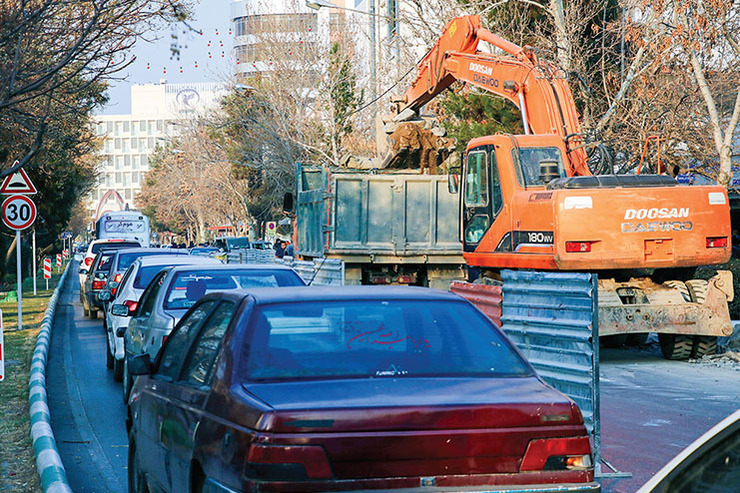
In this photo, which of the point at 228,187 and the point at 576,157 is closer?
the point at 576,157

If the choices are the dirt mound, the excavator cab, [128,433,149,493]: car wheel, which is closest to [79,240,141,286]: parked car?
the dirt mound

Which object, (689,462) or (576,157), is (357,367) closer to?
(689,462)

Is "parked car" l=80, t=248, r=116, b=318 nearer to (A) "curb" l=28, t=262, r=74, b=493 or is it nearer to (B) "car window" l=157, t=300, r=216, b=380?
(A) "curb" l=28, t=262, r=74, b=493

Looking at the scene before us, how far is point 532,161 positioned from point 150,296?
21.0ft

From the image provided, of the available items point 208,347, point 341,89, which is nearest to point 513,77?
point 208,347

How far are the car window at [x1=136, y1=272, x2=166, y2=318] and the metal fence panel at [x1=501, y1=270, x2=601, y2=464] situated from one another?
444cm

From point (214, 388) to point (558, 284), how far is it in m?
4.18

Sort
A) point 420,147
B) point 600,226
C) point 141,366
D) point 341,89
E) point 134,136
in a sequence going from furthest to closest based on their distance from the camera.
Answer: point 134,136 → point 341,89 → point 420,147 → point 600,226 → point 141,366

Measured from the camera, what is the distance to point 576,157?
16250mm

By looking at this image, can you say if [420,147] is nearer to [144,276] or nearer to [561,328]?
[144,276]

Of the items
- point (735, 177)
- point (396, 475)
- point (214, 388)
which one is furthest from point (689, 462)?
point (735, 177)

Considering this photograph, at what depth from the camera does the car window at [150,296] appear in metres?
12.2

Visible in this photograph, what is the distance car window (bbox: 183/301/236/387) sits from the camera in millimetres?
5449

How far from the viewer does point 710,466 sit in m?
2.92
